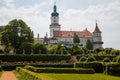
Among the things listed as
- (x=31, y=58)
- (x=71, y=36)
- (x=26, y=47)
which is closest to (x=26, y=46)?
(x=26, y=47)

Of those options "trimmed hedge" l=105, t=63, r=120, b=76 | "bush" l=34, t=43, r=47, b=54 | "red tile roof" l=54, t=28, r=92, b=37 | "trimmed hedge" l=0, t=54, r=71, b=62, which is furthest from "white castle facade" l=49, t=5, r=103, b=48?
"trimmed hedge" l=105, t=63, r=120, b=76

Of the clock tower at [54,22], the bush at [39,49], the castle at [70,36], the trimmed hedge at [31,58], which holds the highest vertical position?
the clock tower at [54,22]

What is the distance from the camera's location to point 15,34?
61.1 meters

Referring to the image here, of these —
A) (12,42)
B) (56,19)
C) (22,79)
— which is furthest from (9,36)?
(56,19)

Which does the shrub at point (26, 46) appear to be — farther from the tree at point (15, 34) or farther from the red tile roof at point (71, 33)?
the red tile roof at point (71, 33)

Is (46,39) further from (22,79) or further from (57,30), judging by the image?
(22,79)

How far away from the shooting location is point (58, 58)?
179 feet

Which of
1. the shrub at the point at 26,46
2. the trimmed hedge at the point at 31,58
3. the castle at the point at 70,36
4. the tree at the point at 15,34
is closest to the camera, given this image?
the trimmed hedge at the point at 31,58

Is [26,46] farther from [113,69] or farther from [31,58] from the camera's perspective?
[113,69]

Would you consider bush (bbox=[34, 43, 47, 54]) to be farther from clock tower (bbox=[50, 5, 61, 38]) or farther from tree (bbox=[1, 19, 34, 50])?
clock tower (bbox=[50, 5, 61, 38])

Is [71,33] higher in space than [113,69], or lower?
higher

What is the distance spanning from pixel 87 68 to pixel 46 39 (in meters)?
87.2

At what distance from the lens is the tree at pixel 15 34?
199 feet

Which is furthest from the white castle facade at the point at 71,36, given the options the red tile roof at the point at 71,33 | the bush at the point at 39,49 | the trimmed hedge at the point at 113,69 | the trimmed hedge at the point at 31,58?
the trimmed hedge at the point at 113,69
